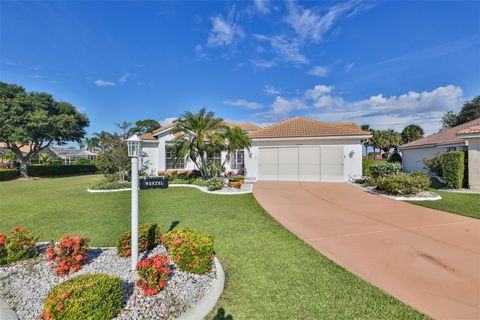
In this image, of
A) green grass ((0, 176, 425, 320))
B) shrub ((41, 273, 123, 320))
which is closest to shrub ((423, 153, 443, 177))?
green grass ((0, 176, 425, 320))

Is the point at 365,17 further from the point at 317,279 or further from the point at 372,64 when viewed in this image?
the point at 317,279

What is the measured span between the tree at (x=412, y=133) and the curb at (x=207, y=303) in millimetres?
56881

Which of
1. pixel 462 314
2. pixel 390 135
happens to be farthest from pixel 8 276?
pixel 390 135

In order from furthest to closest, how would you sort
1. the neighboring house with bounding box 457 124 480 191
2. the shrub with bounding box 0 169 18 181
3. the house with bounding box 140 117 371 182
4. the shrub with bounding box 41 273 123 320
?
the shrub with bounding box 0 169 18 181, the house with bounding box 140 117 371 182, the neighboring house with bounding box 457 124 480 191, the shrub with bounding box 41 273 123 320

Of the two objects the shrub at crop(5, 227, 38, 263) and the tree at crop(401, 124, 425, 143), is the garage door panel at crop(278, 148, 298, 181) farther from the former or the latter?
the tree at crop(401, 124, 425, 143)

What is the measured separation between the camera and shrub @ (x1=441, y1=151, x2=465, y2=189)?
1161 cm

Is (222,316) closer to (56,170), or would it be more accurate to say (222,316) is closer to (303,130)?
(303,130)

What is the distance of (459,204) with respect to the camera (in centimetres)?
857

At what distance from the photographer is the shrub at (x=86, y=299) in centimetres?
231

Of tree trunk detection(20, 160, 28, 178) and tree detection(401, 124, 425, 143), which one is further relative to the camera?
tree detection(401, 124, 425, 143)

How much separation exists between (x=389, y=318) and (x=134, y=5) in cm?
1497

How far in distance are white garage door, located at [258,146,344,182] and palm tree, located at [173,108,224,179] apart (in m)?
Result: 4.42

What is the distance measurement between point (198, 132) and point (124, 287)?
12.3m

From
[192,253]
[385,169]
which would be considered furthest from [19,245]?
[385,169]
